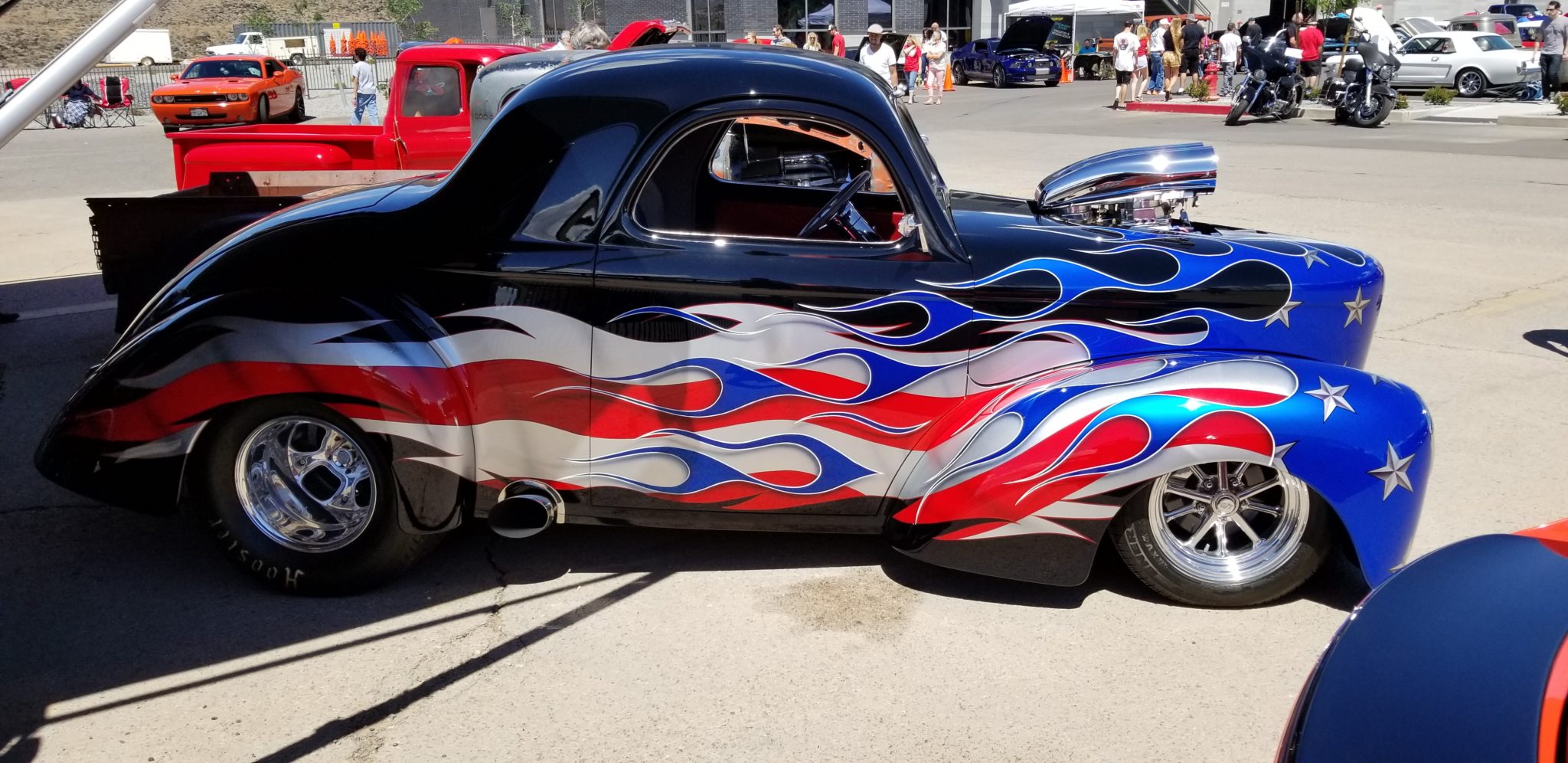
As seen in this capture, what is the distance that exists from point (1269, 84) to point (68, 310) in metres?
18.2

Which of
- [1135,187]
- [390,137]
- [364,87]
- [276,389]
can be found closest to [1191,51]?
[364,87]

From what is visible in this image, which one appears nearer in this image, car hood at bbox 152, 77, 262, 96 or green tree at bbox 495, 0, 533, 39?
car hood at bbox 152, 77, 262, 96

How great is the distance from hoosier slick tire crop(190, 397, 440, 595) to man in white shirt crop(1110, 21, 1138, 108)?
22541mm

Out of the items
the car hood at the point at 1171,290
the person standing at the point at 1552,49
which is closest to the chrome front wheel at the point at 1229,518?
the car hood at the point at 1171,290

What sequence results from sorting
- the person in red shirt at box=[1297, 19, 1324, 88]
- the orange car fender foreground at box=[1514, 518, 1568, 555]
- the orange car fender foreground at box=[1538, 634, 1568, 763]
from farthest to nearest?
the person in red shirt at box=[1297, 19, 1324, 88] → the orange car fender foreground at box=[1514, 518, 1568, 555] → the orange car fender foreground at box=[1538, 634, 1568, 763]

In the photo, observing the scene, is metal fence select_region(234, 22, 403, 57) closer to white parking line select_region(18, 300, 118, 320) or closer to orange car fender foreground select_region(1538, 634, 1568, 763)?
white parking line select_region(18, 300, 118, 320)

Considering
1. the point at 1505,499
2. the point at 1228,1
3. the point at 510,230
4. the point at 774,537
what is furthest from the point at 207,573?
the point at 1228,1

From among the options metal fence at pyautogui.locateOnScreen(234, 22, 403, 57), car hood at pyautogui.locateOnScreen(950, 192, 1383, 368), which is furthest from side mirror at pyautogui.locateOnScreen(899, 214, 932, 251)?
metal fence at pyautogui.locateOnScreen(234, 22, 403, 57)

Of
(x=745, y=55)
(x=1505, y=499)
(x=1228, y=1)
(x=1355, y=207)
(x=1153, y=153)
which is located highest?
(x=1228, y=1)

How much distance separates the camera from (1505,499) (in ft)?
15.2

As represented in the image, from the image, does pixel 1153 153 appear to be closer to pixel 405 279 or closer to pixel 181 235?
pixel 405 279

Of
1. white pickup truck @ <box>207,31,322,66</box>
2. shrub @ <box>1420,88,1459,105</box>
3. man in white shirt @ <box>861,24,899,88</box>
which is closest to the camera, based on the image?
man in white shirt @ <box>861,24,899,88</box>

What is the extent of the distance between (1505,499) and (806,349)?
9.52 ft

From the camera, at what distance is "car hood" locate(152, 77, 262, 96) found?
75.7 ft
